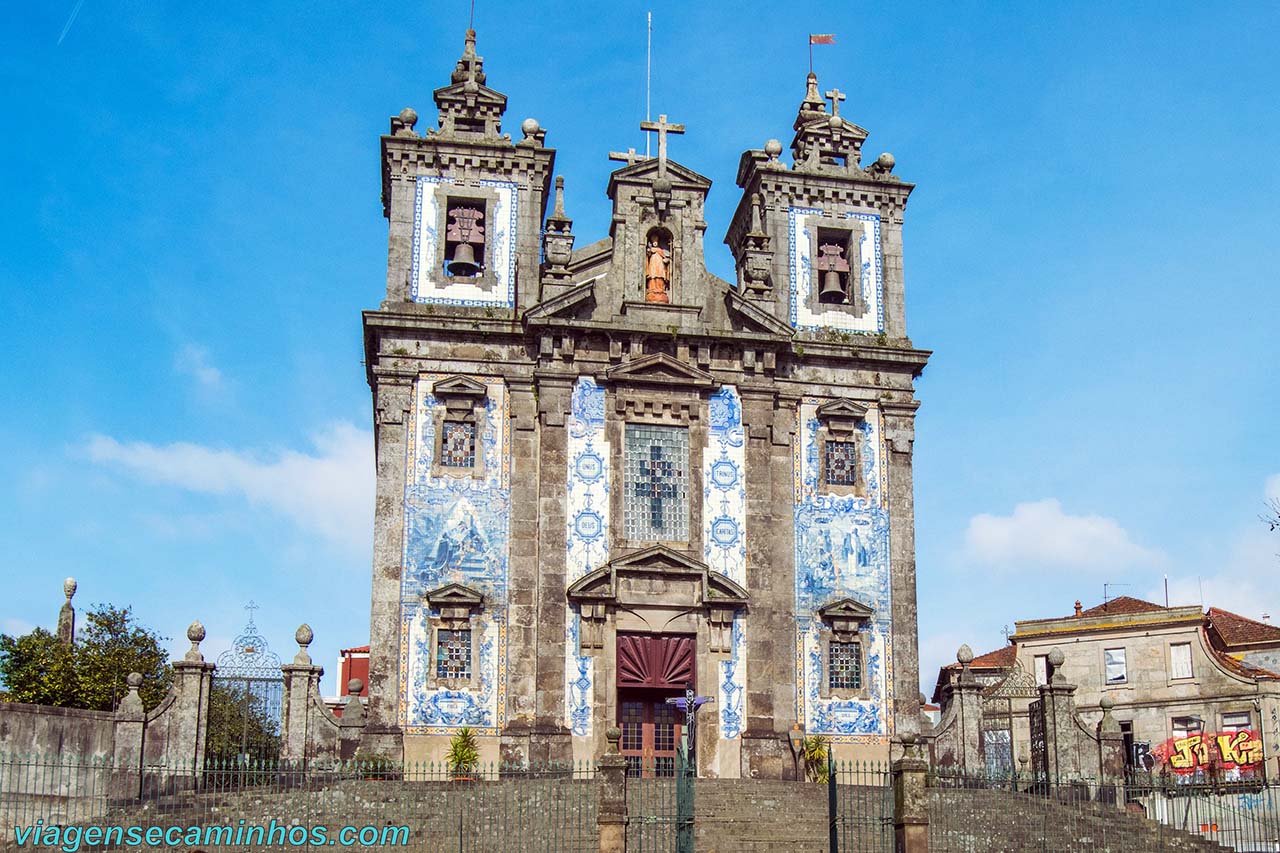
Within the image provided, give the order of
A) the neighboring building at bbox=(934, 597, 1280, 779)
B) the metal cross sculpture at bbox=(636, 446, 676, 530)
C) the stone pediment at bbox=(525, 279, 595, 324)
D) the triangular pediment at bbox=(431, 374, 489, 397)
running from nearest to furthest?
the metal cross sculpture at bbox=(636, 446, 676, 530)
the triangular pediment at bbox=(431, 374, 489, 397)
the stone pediment at bbox=(525, 279, 595, 324)
the neighboring building at bbox=(934, 597, 1280, 779)

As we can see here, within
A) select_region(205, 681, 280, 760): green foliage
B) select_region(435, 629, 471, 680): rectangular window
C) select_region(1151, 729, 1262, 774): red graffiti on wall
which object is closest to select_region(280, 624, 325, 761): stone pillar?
select_region(205, 681, 280, 760): green foliage

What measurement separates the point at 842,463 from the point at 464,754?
10.1m

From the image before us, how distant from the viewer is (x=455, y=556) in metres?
30.5

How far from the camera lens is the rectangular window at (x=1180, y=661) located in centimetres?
4400

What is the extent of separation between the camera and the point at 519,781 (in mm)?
26109

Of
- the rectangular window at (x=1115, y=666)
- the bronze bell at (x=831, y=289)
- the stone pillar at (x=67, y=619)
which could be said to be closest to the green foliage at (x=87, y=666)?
the stone pillar at (x=67, y=619)

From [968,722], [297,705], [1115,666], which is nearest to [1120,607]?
[1115,666]

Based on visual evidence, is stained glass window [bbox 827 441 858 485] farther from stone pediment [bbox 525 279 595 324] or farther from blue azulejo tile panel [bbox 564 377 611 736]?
stone pediment [bbox 525 279 595 324]

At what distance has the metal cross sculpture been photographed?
31.2 meters

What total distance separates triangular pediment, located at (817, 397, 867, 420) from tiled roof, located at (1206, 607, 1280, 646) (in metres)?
18.3

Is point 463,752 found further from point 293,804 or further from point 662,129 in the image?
point 662,129

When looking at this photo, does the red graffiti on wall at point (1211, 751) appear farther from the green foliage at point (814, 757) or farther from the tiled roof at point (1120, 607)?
the green foliage at point (814, 757)

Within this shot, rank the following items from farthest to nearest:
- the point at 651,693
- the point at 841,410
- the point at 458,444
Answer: the point at 841,410 < the point at 458,444 < the point at 651,693

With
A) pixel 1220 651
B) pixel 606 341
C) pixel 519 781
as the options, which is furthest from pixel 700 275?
pixel 1220 651
